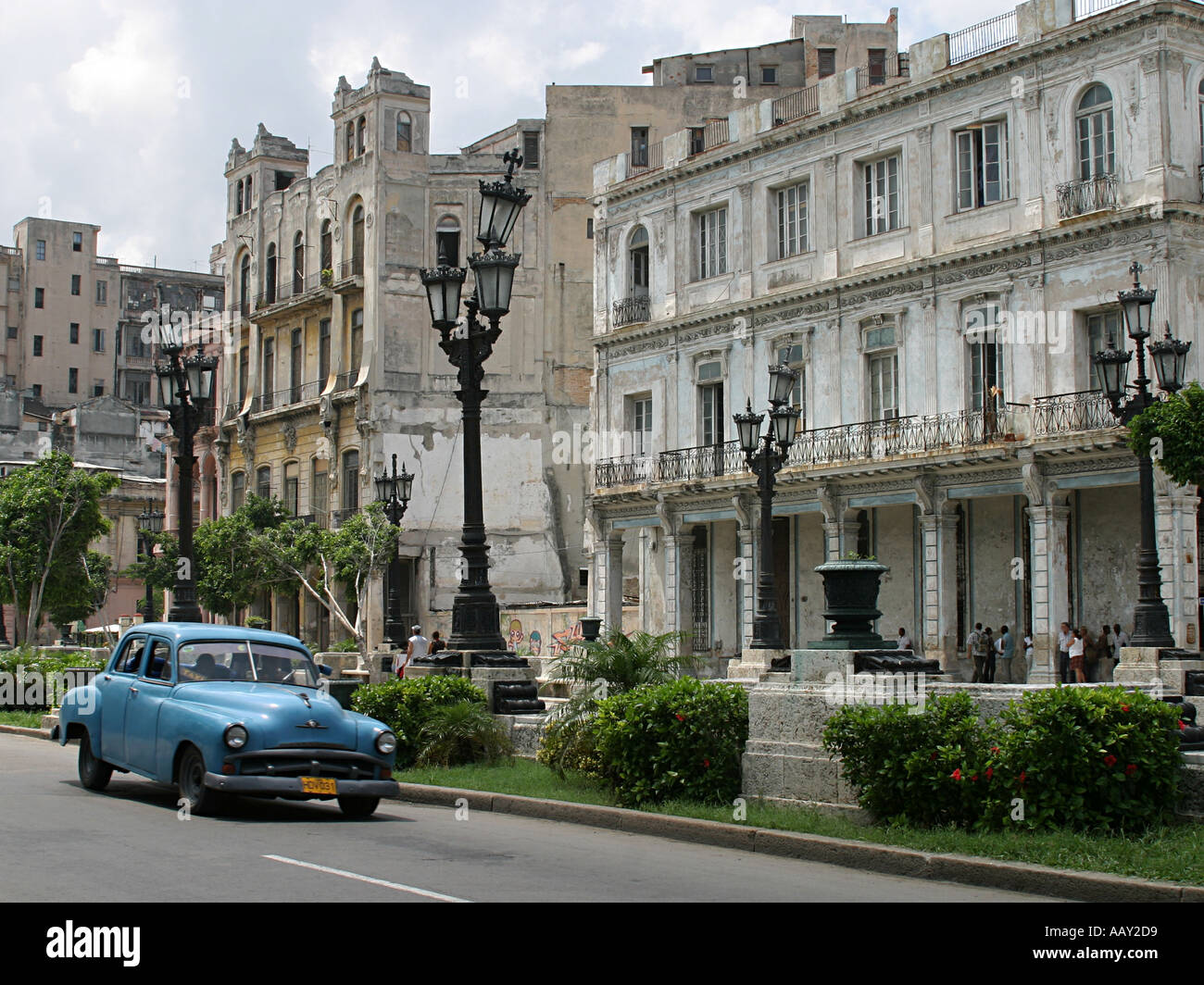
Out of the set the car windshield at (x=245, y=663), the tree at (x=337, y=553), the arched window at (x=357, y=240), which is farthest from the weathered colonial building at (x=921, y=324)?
the car windshield at (x=245, y=663)

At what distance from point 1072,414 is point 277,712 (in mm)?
20424

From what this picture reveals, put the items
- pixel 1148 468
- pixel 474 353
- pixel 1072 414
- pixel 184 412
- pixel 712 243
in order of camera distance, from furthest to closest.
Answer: pixel 712 243
pixel 1072 414
pixel 184 412
pixel 1148 468
pixel 474 353

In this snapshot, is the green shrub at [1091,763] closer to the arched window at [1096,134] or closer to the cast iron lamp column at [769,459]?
the cast iron lamp column at [769,459]

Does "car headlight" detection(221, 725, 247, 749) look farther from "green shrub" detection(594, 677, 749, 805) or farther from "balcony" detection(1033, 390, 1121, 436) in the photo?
"balcony" detection(1033, 390, 1121, 436)

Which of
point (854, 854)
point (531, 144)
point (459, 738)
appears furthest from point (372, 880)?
point (531, 144)

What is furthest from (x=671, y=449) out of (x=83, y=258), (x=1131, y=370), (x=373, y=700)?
(x=83, y=258)

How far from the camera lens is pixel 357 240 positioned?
50.3 meters

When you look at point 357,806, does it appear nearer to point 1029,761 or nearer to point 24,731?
point 1029,761

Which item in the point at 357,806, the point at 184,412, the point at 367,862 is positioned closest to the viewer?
the point at 367,862

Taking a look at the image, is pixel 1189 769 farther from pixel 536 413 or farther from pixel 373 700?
pixel 536 413

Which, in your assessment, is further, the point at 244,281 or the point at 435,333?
the point at 244,281
